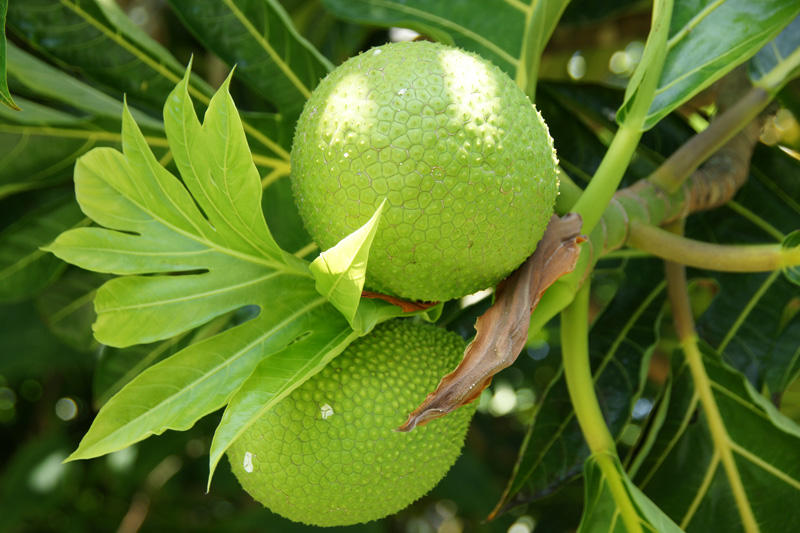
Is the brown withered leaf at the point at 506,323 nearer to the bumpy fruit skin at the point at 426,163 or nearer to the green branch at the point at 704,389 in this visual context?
the bumpy fruit skin at the point at 426,163

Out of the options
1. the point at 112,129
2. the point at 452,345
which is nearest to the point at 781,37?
the point at 452,345

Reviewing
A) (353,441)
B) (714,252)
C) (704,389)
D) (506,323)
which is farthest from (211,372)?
(704,389)

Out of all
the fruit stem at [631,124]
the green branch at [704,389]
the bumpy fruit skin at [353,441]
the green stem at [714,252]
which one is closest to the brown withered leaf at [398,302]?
the bumpy fruit skin at [353,441]

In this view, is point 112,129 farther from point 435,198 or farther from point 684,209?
point 684,209

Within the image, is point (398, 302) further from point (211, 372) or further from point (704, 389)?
point (704, 389)

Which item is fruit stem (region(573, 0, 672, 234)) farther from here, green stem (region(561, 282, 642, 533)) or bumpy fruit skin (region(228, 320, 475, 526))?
bumpy fruit skin (region(228, 320, 475, 526))

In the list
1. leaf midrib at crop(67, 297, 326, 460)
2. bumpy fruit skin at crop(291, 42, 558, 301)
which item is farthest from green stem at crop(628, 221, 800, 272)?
leaf midrib at crop(67, 297, 326, 460)
